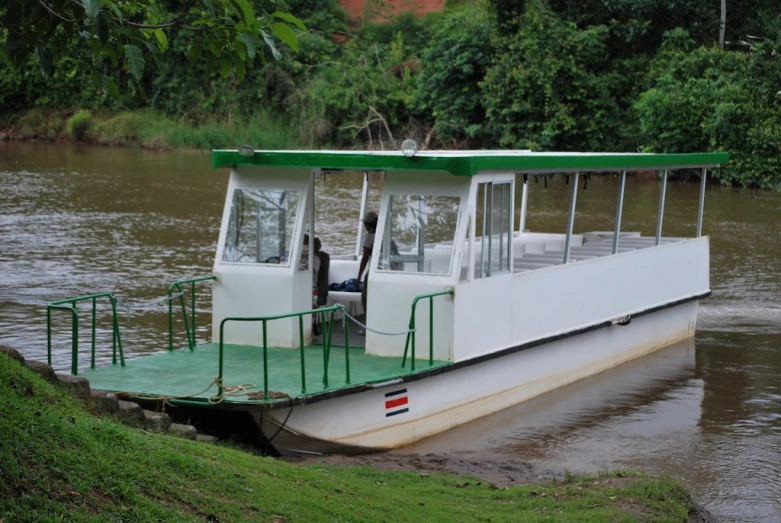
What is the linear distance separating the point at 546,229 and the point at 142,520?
19.8 meters

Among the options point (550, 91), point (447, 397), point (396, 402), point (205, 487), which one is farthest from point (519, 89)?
point (205, 487)

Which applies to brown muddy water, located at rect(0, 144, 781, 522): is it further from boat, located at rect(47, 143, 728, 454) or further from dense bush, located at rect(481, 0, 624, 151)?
dense bush, located at rect(481, 0, 624, 151)

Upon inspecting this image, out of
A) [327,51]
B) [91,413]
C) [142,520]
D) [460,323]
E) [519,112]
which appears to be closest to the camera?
[142,520]

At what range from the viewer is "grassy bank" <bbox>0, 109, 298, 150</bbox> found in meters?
44.8

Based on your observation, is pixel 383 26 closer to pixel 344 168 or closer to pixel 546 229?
pixel 546 229

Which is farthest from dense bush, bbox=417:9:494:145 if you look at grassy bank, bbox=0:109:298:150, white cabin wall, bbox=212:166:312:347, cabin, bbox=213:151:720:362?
white cabin wall, bbox=212:166:312:347

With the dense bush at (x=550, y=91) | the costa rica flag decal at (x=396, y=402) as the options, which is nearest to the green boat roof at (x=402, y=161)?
the costa rica flag decal at (x=396, y=402)

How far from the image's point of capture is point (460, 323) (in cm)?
1072

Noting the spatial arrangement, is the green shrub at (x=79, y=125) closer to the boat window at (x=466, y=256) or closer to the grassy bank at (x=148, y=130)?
the grassy bank at (x=148, y=130)

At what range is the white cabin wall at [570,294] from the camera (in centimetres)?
1104

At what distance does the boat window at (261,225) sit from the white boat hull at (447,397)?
2.07 m

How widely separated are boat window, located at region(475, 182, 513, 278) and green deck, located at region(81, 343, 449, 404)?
1364 millimetres

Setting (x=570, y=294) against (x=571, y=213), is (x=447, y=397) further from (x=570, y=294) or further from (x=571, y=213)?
(x=571, y=213)

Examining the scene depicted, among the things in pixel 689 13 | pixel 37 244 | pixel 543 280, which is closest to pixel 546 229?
pixel 37 244
